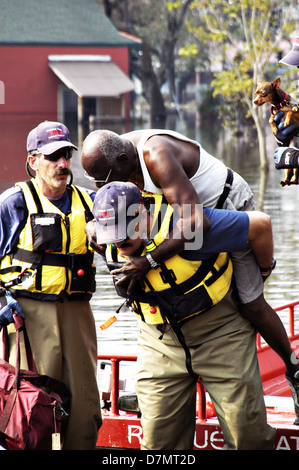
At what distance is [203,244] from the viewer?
3.74m

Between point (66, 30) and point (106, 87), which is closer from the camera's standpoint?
point (106, 87)

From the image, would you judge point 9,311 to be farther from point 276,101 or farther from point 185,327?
point 276,101

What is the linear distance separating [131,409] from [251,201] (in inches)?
58.9

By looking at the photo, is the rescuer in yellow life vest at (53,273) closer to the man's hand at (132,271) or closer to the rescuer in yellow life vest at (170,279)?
the rescuer in yellow life vest at (170,279)

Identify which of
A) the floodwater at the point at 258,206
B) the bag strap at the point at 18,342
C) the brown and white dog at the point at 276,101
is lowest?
the floodwater at the point at 258,206

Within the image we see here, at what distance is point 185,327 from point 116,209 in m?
0.69

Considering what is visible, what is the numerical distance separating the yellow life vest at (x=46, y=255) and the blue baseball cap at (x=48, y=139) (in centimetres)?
19

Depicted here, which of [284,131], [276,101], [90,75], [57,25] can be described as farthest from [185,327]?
[57,25]

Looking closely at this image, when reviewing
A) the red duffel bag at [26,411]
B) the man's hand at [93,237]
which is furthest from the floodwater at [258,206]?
the man's hand at [93,237]

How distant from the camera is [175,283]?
3.79 meters

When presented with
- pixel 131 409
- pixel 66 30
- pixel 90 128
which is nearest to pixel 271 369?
pixel 131 409

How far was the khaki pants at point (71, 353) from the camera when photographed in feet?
13.8

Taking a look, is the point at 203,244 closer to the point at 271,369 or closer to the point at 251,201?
the point at 251,201

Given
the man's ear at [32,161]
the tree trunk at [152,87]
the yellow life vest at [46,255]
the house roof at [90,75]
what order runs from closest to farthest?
the yellow life vest at [46,255] < the man's ear at [32,161] < the house roof at [90,75] < the tree trunk at [152,87]
